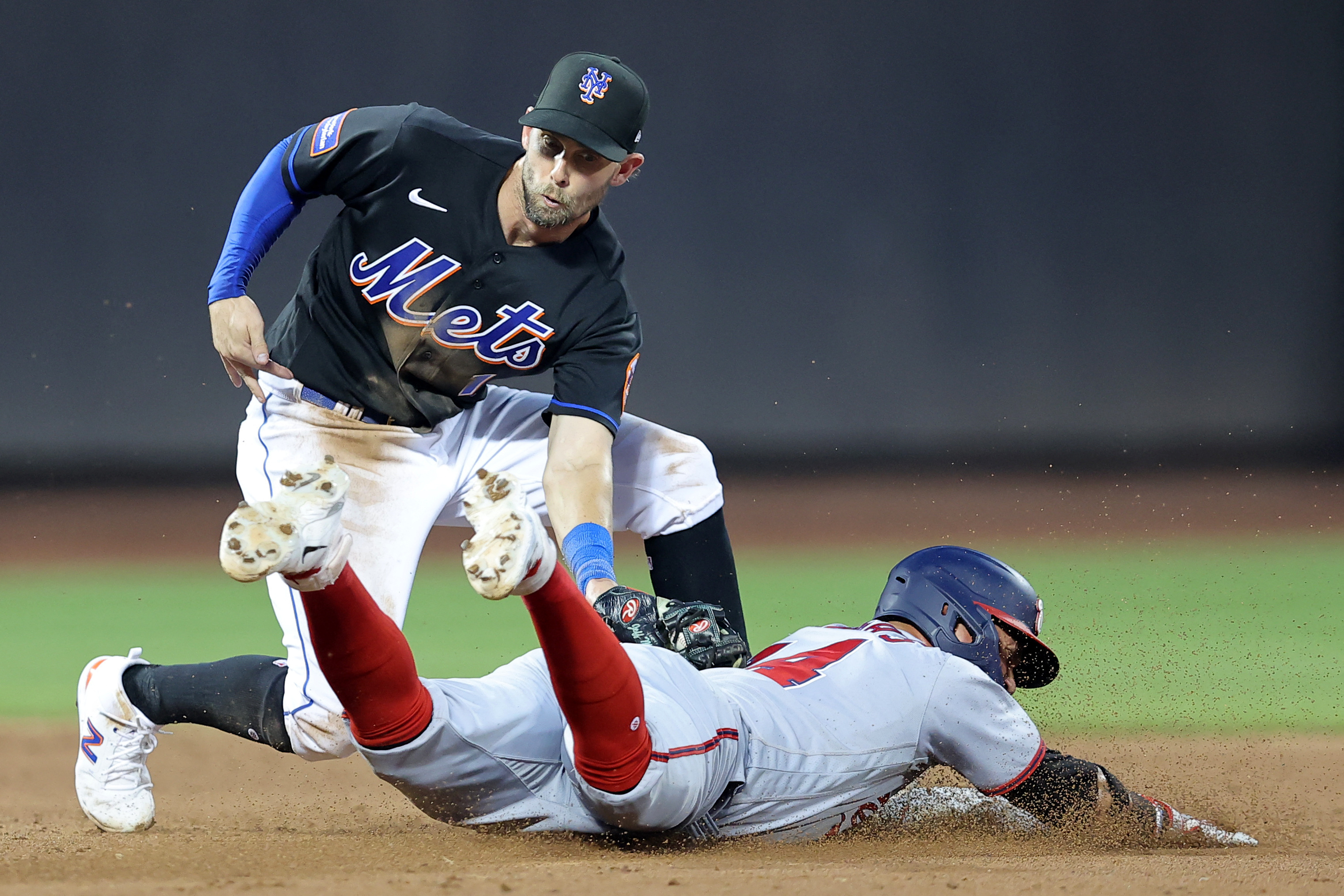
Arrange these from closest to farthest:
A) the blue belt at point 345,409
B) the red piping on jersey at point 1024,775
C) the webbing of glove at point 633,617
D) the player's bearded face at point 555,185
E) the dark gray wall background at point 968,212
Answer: the red piping on jersey at point 1024,775, the webbing of glove at point 633,617, the player's bearded face at point 555,185, the blue belt at point 345,409, the dark gray wall background at point 968,212

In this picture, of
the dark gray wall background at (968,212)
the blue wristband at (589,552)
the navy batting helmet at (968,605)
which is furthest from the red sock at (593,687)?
the dark gray wall background at (968,212)

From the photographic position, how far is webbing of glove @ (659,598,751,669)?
2.61 meters

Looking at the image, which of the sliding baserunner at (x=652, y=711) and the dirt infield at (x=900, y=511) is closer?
the sliding baserunner at (x=652, y=711)

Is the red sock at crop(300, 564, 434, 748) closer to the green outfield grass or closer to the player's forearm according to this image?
the player's forearm

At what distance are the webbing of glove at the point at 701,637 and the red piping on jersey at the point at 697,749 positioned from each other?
305mm

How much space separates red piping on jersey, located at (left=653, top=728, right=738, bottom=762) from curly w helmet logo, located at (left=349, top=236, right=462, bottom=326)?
1258 millimetres

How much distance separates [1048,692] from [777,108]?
5.62 m

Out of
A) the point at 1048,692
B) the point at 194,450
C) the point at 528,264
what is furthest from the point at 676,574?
the point at 194,450

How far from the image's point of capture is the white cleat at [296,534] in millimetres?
1767

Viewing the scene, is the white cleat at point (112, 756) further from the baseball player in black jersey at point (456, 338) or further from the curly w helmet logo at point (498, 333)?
the curly w helmet logo at point (498, 333)

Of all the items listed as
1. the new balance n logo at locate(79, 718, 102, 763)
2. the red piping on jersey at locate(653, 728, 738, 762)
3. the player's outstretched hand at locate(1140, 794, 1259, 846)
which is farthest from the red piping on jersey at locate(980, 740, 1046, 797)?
the new balance n logo at locate(79, 718, 102, 763)

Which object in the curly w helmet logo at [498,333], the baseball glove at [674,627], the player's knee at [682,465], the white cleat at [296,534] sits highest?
the curly w helmet logo at [498,333]

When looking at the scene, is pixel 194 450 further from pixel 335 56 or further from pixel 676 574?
pixel 676 574

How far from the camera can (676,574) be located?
125 inches
